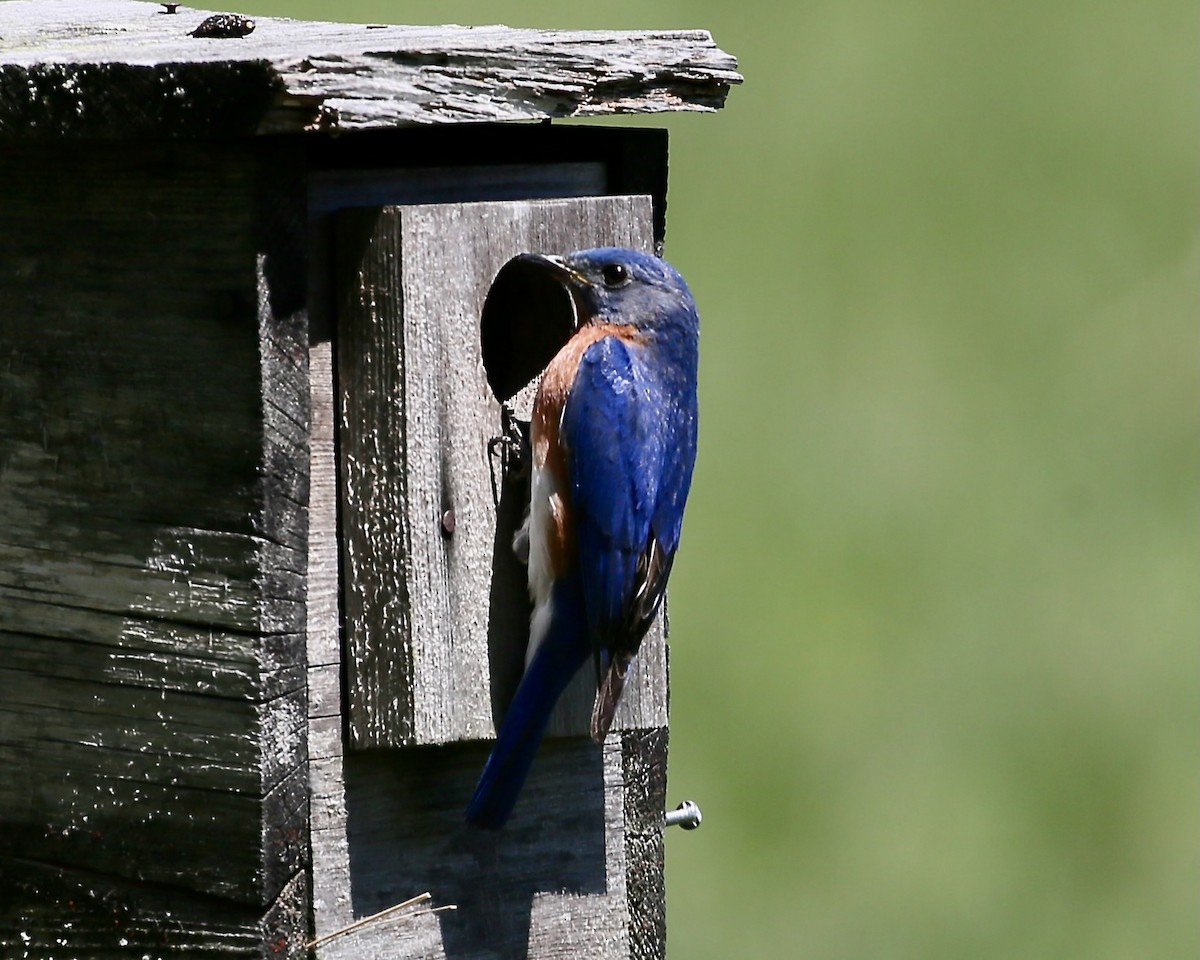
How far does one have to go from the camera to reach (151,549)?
11.4 ft

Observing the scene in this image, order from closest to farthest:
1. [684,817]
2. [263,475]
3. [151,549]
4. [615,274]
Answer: [263,475]
[151,549]
[615,274]
[684,817]

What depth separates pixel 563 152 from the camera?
4.16m

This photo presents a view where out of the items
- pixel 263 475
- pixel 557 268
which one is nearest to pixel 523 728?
pixel 263 475

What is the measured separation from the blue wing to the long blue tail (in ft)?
0.24

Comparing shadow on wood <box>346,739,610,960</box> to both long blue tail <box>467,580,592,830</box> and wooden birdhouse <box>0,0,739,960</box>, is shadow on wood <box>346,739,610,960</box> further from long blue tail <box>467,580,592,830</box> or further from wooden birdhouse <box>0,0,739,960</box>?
long blue tail <box>467,580,592,830</box>

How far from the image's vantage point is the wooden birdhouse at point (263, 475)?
3320 millimetres

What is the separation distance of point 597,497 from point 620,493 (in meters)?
0.04

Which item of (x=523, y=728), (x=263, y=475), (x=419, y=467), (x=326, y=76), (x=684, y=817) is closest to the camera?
(x=326, y=76)

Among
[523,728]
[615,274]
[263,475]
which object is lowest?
[523,728]

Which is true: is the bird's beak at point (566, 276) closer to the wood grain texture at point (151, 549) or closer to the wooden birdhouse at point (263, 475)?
the wooden birdhouse at point (263, 475)

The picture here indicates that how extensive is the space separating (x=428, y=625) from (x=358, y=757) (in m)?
0.26

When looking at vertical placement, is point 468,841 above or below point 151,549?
below

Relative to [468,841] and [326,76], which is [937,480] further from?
[326,76]

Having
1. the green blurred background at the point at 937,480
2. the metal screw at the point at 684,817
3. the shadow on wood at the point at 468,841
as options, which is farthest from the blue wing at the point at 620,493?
the green blurred background at the point at 937,480
